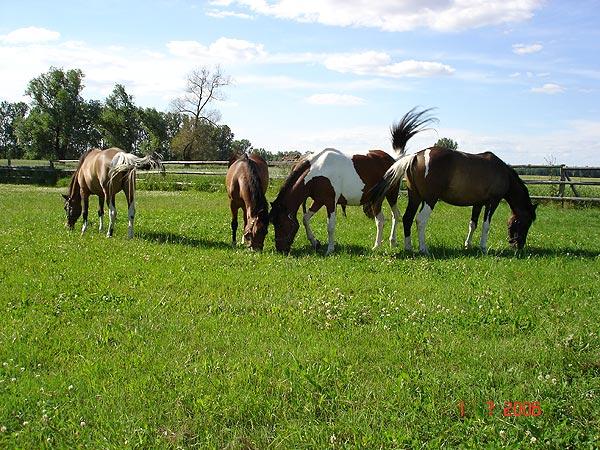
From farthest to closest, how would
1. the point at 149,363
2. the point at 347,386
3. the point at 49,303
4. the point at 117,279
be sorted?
the point at 117,279
the point at 49,303
the point at 149,363
the point at 347,386

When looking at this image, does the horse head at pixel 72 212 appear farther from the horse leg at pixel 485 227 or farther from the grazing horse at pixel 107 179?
the horse leg at pixel 485 227

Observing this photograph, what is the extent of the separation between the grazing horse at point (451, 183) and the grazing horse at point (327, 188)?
53 cm

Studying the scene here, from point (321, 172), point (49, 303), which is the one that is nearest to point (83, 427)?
point (49, 303)

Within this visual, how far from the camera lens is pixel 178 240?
12.0 metres

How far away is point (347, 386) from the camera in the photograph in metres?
4.54

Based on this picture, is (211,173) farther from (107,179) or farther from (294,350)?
(294,350)

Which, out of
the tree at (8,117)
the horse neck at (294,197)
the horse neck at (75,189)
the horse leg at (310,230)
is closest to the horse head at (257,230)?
the horse neck at (294,197)

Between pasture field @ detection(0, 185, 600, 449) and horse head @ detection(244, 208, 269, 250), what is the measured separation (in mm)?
358

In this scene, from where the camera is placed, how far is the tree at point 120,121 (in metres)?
65.6

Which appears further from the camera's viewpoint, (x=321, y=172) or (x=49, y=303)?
(x=321, y=172)

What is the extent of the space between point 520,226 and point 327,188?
4.08 meters

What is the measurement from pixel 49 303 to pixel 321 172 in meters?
5.91

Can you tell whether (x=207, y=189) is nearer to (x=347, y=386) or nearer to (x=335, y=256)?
(x=335, y=256)

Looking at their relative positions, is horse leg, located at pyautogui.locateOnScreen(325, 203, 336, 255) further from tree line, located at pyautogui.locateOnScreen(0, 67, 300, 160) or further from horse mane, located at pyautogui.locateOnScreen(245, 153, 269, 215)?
tree line, located at pyautogui.locateOnScreen(0, 67, 300, 160)
